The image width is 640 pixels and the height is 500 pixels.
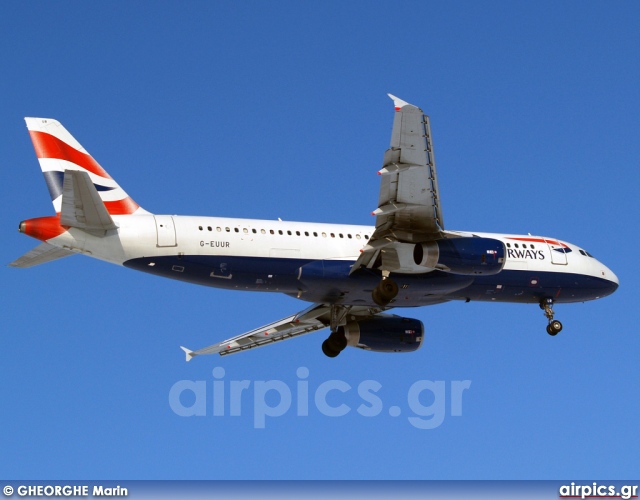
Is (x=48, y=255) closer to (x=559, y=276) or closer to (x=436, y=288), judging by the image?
(x=436, y=288)

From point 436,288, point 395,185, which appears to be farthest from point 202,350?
point 395,185

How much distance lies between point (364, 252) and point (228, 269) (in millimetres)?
4672

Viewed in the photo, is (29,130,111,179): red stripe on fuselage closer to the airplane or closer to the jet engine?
the airplane

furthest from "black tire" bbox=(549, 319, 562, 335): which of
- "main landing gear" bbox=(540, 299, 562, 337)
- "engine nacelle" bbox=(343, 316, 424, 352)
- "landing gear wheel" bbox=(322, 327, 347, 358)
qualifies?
"landing gear wheel" bbox=(322, 327, 347, 358)

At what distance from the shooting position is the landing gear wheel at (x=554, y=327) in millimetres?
42094

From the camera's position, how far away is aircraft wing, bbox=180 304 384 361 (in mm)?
44156

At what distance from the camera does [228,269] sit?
121 feet

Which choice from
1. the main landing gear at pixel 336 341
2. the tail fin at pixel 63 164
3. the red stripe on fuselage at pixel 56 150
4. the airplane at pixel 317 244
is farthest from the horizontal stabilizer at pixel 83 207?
the main landing gear at pixel 336 341

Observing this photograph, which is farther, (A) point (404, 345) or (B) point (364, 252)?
(A) point (404, 345)

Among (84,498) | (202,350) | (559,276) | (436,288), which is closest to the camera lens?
(84,498)

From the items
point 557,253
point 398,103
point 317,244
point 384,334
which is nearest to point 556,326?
point 557,253

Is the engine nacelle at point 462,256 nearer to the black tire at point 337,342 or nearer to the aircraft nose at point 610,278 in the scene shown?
the black tire at point 337,342

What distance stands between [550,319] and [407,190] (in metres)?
11.0

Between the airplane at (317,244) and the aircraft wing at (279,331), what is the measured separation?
2389 mm
